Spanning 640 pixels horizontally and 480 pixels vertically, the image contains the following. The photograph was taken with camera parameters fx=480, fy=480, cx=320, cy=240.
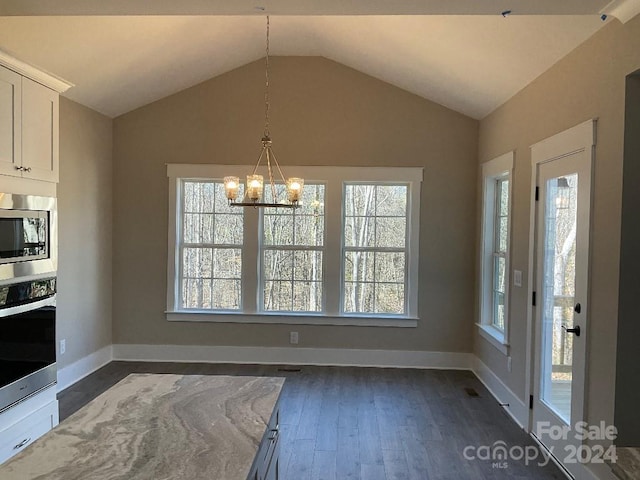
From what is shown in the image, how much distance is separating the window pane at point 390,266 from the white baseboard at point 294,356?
82 centimetres

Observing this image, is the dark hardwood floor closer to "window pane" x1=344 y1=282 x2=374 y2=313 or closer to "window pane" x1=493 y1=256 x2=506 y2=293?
"window pane" x1=344 y1=282 x2=374 y2=313

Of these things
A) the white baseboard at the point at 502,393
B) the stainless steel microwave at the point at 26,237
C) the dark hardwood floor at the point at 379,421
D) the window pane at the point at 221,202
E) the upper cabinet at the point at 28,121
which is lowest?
the dark hardwood floor at the point at 379,421

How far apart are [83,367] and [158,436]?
3810mm

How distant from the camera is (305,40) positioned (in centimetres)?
479

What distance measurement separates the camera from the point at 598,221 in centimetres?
271

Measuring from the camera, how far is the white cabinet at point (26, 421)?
2.69 meters

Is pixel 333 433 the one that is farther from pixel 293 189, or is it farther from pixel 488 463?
pixel 293 189

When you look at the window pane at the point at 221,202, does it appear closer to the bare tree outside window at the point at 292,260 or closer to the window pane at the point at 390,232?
the bare tree outside window at the point at 292,260

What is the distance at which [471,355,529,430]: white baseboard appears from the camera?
12.4 ft

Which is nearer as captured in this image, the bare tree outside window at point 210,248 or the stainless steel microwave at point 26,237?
the stainless steel microwave at point 26,237

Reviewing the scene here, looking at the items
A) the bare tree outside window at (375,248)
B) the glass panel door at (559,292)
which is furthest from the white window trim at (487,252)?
the glass panel door at (559,292)

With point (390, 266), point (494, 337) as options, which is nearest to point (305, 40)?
point (390, 266)

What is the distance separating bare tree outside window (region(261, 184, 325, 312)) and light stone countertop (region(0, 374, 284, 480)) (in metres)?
3.36

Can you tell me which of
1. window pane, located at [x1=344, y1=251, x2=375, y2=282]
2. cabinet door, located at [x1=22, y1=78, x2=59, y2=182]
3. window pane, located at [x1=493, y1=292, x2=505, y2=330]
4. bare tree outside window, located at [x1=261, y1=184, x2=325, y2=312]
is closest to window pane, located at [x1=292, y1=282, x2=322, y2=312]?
bare tree outside window, located at [x1=261, y1=184, x2=325, y2=312]
